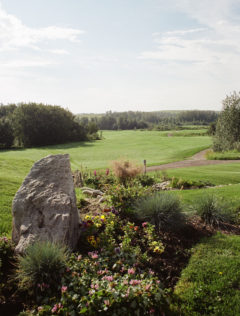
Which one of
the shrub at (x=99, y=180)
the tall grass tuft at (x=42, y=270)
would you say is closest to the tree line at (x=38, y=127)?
the shrub at (x=99, y=180)

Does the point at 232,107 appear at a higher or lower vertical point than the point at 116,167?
higher

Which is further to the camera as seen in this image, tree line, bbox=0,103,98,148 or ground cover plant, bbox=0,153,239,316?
tree line, bbox=0,103,98,148

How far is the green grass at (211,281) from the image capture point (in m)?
3.36

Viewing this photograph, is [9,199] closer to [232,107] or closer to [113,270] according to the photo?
[113,270]

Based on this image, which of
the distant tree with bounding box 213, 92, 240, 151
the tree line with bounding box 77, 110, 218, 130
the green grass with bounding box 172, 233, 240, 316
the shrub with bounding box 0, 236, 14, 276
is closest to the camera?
the green grass with bounding box 172, 233, 240, 316

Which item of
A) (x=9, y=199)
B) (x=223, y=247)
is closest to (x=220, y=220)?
(x=223, y=247)

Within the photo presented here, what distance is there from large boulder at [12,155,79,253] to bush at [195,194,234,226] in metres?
3.15

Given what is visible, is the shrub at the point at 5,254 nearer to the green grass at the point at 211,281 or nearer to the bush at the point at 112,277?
the bush at the point at 112,277

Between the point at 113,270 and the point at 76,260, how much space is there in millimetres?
644

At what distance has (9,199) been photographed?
757 centimetres

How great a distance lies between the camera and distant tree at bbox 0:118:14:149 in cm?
4125

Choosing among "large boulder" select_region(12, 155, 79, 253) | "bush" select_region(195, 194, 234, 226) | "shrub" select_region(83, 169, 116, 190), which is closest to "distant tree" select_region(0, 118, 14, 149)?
"shrub" select_region(83, 169, 116, 190)

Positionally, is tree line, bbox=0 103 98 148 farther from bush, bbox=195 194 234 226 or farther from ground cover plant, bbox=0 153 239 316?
bush, bbox=195 194 234 226

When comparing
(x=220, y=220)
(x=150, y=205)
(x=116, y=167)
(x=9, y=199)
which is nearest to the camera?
(x=150, y=205)
